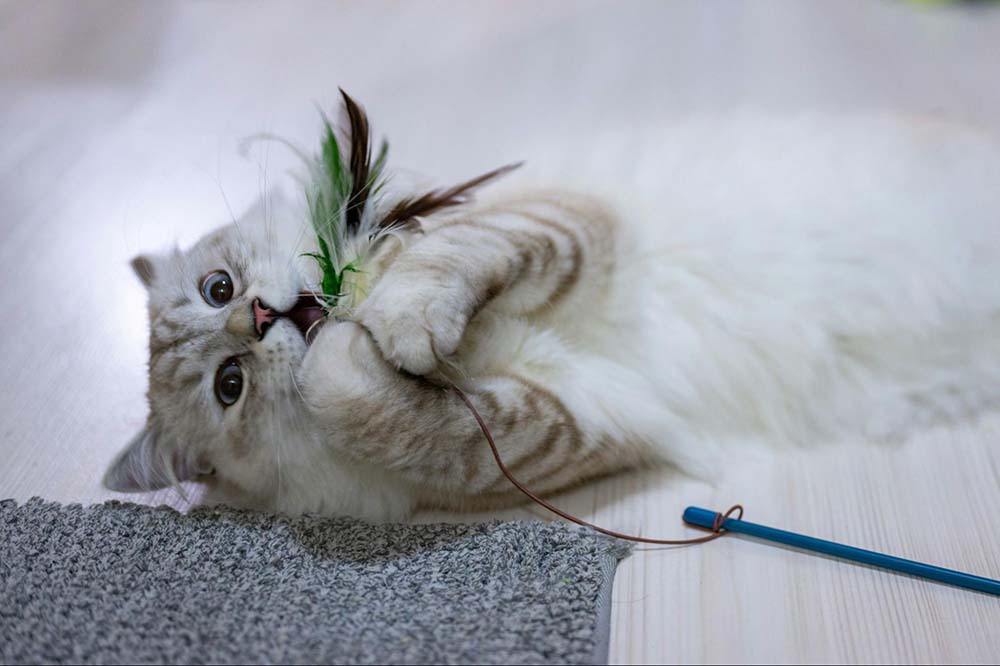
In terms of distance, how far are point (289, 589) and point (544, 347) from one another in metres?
0.58

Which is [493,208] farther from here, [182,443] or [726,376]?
[182,443]

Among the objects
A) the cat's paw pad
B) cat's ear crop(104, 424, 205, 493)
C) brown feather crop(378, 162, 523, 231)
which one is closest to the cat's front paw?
the cat's paw pad

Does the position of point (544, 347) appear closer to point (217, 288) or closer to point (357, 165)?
Result: point (357, 165)

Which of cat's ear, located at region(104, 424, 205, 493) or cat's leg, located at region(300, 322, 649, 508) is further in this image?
cat's ear, located at region(104, 424, 205, 493)

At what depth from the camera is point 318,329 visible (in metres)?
1.29

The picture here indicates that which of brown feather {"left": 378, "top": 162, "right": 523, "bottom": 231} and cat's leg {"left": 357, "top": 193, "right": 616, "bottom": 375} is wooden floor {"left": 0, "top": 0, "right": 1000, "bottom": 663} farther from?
brown feather {"left": 378, "top": 162, "right": 523, "bottom": 231}

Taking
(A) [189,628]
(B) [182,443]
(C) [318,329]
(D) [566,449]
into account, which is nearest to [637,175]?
(D) [566,449]

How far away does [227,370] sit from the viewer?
52.2 inches

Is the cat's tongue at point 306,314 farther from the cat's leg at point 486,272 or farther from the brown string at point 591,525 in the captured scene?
the brown string at point 591,525

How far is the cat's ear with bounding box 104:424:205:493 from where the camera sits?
1.36 meters

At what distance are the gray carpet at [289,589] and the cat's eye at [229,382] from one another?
0.20 meters

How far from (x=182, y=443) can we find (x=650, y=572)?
83 centimetres

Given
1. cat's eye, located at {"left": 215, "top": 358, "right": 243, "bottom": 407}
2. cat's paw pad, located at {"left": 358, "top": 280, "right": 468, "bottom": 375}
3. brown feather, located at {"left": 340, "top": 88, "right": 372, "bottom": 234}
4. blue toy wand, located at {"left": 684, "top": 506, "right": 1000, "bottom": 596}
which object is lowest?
blue toy wand, located at {"left": 684, "top": 506, "right": 1000, "bottom": 596}

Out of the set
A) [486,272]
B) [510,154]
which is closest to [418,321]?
[486,272]
